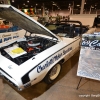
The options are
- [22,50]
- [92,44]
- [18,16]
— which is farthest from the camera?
[22,50]

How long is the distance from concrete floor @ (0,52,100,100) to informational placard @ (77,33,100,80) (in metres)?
0.45

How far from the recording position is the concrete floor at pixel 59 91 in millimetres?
1866

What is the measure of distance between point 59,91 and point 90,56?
39.4 inches

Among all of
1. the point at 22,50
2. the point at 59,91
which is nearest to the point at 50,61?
the point at 22,50

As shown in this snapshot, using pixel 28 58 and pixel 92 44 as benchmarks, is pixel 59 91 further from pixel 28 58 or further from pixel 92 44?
pixel 92 44

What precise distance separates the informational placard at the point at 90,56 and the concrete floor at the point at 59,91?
17.6 inches

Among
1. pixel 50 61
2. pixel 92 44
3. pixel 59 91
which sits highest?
pixel 92 44

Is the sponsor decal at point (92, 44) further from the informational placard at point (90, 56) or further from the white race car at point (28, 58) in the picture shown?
the white race car at point (28, 58)

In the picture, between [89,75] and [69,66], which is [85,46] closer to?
[89,75]

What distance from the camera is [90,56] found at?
1.71 m

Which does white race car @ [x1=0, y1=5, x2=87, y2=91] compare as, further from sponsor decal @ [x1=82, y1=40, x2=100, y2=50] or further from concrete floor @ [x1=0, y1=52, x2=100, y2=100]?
Result: sponsor decal @ [x1=82, y1=40, x2=100, y2=50]

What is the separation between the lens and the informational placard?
1.58m

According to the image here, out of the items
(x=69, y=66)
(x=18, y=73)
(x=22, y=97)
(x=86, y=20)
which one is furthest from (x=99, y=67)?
(x=86, y=20)

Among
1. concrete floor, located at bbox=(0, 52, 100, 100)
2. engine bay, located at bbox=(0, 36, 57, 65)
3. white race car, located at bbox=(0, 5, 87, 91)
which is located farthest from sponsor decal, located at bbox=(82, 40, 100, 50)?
concrete floor, located at bbox=(0, 52, 100, 100)
